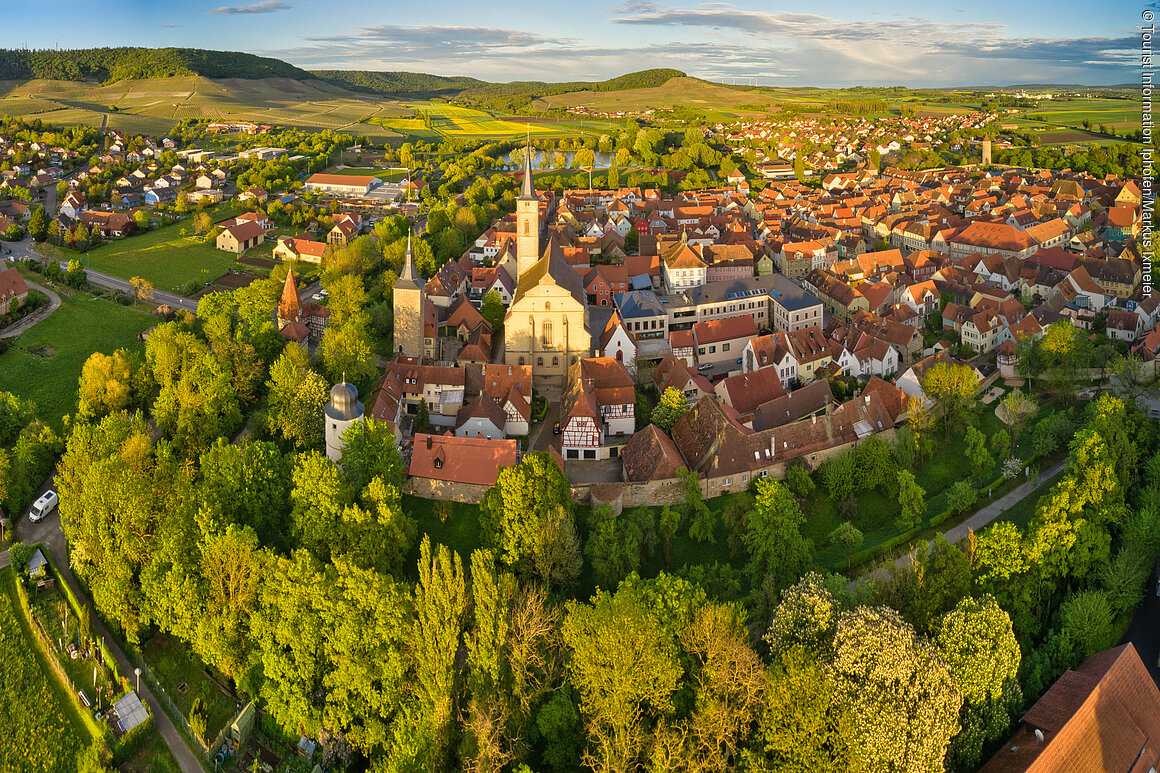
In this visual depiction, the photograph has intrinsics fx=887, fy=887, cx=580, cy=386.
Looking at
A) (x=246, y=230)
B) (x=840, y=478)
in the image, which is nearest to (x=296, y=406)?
(x=840, y=478)

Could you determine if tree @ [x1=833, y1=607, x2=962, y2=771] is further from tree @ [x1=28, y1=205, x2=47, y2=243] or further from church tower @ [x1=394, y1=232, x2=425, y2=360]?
tree @ [x1=28, y1=205, x2=47, y2=243]

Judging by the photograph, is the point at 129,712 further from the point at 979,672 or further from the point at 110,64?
the point at 110,64

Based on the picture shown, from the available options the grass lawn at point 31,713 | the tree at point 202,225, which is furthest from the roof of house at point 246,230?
the grass lawn at point 31,713

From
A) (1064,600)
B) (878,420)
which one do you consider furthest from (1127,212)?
(1064,600)

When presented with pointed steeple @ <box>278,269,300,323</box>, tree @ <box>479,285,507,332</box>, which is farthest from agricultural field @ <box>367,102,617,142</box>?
tree @ <box>479,285,507,332</box>

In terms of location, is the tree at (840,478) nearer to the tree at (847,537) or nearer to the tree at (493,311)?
the tree at (847,537)

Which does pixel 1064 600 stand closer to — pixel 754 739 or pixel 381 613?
pixel 754 739
